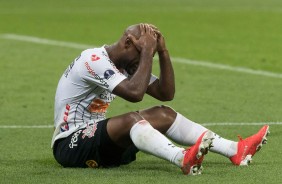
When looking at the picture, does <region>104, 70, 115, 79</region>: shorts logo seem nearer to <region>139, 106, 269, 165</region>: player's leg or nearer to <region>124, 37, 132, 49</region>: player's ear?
<region>124, 37, 132, 49</region>: player's ear

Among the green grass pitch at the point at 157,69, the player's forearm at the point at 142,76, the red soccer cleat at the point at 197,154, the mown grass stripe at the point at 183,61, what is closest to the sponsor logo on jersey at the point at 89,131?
the green grass pitch at the point at 157,69

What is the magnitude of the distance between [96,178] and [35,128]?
123 inches

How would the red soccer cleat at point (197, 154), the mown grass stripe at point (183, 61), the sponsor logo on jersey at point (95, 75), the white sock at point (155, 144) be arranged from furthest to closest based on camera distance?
the mown grass stripe at point (183, 61) → the sponsor logo on jersey at point (95, 75) → the white sock at point (155, 144) → the red soccer cleat at point (197, 154)

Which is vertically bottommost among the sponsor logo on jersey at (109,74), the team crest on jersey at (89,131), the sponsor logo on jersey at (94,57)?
the team crest on jersey at (89,131)

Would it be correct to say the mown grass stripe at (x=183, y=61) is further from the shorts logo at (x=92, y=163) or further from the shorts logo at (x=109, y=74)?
the shorts logo at (x=109, y=74)

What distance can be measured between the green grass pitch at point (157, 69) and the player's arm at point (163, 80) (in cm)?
62

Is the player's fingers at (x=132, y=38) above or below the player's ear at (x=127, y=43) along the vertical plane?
above

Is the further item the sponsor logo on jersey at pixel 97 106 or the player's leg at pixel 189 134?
the sponsor logo on jersey at pixel 97 106

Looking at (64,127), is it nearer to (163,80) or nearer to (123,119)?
(123,119)

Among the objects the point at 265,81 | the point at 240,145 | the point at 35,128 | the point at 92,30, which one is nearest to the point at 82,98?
the point at 240,145

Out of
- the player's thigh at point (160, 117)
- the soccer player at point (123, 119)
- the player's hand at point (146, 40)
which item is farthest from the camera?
the player's thigh at point (160, 117)

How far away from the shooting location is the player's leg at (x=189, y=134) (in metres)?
8.82

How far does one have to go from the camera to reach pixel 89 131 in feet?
28.6

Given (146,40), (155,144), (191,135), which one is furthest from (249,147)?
(146,40)
